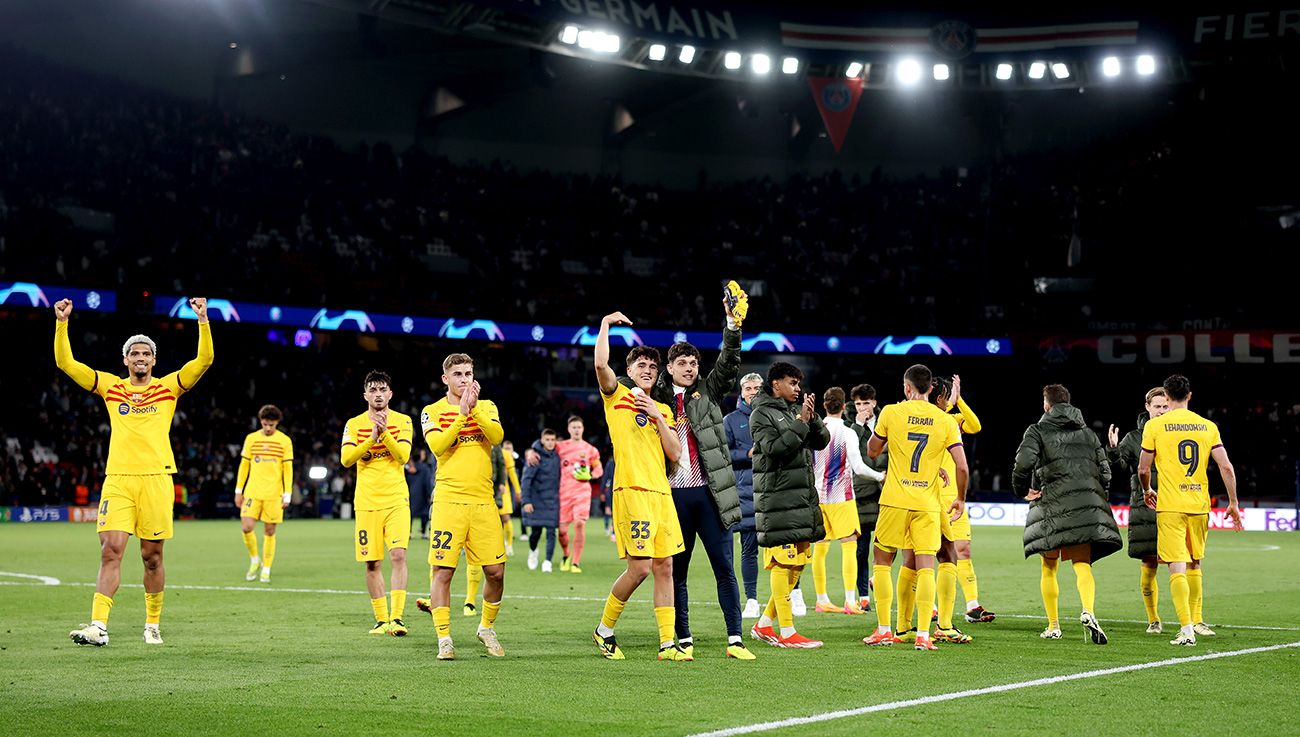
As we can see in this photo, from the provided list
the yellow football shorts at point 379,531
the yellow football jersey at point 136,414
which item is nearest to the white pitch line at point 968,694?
the yellow football shorts at point 379,531

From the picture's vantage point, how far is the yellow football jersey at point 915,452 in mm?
11695

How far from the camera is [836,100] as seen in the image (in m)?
44.1

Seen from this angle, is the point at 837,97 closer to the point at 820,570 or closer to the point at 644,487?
the point at 820,570

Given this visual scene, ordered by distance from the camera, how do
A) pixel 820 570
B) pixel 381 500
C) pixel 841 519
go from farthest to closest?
pixel 820 570, pixel 841 519, pixel 381 500

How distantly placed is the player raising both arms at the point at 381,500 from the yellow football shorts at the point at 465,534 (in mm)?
1822

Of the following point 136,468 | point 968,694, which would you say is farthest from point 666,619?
point 136,468

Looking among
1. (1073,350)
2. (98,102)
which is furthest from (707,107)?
(98,102)

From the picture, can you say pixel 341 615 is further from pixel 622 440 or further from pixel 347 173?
pixel 347 173

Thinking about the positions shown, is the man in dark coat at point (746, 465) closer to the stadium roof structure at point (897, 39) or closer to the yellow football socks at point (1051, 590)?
the yellow football socks at point (1051, 590)

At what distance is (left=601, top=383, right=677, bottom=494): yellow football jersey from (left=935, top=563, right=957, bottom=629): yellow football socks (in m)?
2.89

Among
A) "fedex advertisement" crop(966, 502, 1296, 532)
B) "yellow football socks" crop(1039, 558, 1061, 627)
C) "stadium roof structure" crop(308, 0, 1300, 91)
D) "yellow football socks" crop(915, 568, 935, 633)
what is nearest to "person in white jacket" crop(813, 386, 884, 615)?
"yellow football socks" crop(1039, 558, 1061, 627)

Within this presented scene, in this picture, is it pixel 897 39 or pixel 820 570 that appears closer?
pixel 820 570

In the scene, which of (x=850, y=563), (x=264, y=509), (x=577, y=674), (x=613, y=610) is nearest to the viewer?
(x=577, y=674)

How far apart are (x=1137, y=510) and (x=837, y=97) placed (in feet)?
106
